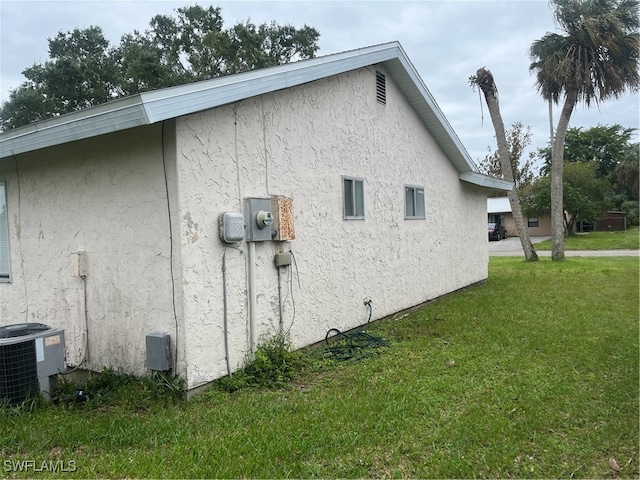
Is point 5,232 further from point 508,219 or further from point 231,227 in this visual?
point 508,219

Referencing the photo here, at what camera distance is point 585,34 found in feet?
54.0

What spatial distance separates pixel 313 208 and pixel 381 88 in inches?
127

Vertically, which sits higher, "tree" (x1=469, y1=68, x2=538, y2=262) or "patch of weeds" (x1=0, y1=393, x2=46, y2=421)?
"tree" (x1=469, y1=68, x2=538, y2=262)

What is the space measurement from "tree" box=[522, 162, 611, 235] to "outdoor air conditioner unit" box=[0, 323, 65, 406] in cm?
3442

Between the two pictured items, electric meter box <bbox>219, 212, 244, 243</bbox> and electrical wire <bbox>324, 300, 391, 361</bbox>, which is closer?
electric meter box <bbox>219, 212, 244, 243</bbox>

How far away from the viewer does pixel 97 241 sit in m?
5.02

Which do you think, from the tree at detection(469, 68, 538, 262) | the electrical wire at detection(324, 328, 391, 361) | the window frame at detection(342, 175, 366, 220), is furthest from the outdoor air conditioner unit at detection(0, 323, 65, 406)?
the tree at detection(469, 68, 538, 262)

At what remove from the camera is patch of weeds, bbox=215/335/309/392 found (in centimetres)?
485

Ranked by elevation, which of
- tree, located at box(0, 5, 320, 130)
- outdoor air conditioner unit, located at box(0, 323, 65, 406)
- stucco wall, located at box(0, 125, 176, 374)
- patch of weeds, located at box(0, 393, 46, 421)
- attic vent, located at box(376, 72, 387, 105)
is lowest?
patch of weeds, located at box(0, 393, 46, 421)

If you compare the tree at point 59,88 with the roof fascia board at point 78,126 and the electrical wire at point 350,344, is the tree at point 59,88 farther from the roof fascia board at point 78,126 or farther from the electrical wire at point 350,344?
the electrical wire at point 350,344

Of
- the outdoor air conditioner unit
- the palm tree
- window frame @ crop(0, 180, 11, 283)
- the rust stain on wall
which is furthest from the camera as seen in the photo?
the palm tree

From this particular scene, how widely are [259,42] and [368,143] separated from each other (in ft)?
82.6

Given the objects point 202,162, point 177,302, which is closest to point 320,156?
point 202,162

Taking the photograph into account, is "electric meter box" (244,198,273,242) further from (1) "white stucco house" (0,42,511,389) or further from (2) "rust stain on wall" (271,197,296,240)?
(2) "rust stain on wall" (271,197,296,240)
